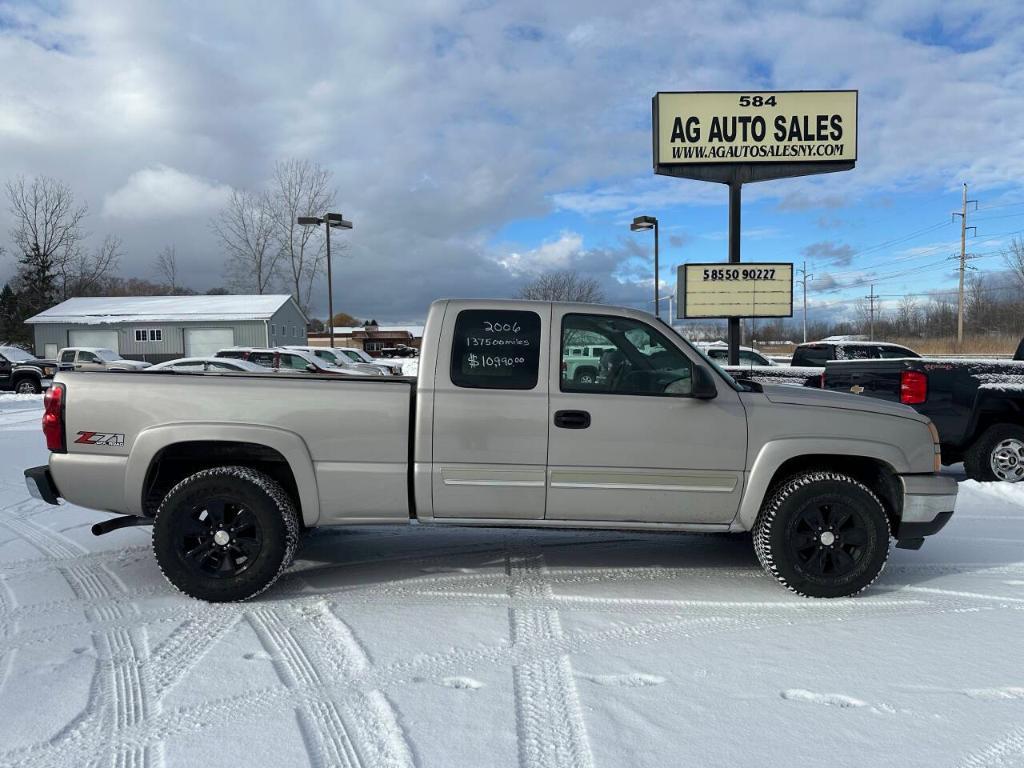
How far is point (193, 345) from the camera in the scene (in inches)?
1700

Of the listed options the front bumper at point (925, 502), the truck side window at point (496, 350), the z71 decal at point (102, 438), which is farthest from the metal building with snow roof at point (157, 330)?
the front bumper at point (925, 502)

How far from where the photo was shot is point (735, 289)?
15219 millimetres

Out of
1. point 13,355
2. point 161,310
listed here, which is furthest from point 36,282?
point 13,355

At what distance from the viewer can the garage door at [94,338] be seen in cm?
4294

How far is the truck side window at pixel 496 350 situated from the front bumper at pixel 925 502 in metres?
2.40

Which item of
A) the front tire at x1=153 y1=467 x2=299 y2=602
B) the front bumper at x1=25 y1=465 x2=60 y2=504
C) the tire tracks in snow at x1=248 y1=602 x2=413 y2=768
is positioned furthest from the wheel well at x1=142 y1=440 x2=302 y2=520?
the tire tracks in snow at x1=248 y1=602 x2=413 y2=768

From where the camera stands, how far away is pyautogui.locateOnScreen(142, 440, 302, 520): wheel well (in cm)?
430

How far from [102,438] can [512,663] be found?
2754mm

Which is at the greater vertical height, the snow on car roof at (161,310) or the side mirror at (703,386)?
the snow on car roof at (161,310)

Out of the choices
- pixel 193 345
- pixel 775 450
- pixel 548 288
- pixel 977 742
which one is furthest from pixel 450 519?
pixel 193 345

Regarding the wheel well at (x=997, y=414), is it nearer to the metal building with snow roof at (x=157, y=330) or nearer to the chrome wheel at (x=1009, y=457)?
the chrome wheel at (x=1009, y=457)

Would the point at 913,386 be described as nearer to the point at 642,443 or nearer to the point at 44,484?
the point at 642,443

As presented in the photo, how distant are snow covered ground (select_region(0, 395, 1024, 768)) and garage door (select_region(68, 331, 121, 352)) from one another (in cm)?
4288

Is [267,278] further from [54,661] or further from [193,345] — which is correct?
[54,661]
